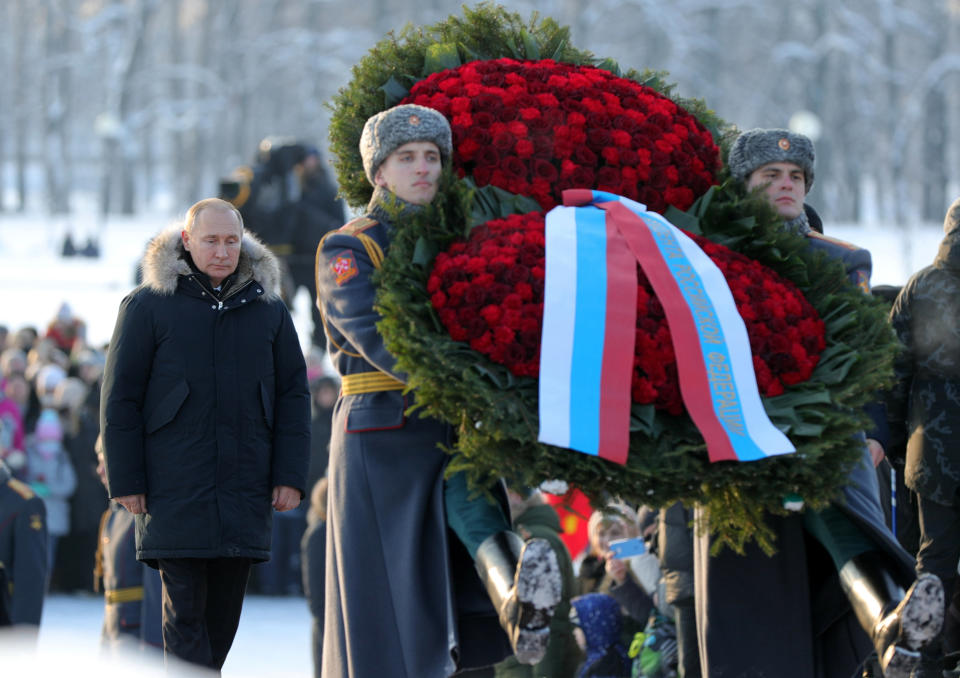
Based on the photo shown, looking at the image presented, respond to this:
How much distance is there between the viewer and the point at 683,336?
4.69 m

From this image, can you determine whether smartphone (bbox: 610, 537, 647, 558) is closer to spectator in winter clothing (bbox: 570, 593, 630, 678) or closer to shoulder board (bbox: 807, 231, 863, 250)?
spectator in winter clothing (bbox: 570, 593, 630, 678)

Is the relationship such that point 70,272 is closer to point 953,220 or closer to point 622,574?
point 622,574

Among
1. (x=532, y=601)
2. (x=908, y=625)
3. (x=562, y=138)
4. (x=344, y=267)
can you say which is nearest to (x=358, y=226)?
→ (x=344, y=267)

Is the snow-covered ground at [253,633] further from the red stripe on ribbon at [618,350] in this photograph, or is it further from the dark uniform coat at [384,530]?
the red stripe on ribbon at [618,350]

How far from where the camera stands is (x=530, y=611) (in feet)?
14.3

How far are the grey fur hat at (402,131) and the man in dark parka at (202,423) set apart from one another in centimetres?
69

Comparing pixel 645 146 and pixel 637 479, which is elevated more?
pixel 645 146

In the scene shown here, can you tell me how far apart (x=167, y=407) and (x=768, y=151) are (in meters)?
2.28

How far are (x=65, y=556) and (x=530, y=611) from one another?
827 cm

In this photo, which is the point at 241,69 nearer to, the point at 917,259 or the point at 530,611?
the point at 917,259

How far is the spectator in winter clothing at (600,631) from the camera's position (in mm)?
7516

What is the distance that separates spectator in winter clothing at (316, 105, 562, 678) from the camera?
16.1ft

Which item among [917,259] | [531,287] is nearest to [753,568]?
[531,287]

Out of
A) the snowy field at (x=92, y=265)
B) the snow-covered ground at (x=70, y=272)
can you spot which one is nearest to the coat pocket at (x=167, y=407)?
the snow-covered ground at (x=70, y=272)
